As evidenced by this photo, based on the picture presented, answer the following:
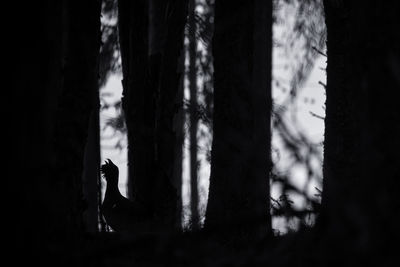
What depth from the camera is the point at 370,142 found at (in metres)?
2.25

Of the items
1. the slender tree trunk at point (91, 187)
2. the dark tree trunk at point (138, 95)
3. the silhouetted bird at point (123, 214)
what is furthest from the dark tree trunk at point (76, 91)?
the slender tree trunk at point (91, 187)

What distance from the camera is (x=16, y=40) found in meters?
2.95

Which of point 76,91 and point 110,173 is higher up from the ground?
point 76,91

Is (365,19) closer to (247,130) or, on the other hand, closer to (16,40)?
(16,40)

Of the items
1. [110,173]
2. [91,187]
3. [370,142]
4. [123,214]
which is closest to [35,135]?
[370,142]

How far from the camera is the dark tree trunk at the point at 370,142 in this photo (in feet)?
7.16

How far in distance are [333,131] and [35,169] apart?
17.6 ft

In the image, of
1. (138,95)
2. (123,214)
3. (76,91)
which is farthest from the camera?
(138,95)

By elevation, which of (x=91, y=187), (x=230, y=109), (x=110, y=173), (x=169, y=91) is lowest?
(x=110, y=173)

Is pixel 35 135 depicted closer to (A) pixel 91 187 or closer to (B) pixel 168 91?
(B) pixel 168 91

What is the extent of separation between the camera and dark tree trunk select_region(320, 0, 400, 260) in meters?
2.18

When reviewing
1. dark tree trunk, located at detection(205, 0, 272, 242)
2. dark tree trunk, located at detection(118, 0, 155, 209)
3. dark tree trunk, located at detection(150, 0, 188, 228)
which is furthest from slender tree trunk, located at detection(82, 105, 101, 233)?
dark tree trunk, located at detection(205, 0, 272, 242)

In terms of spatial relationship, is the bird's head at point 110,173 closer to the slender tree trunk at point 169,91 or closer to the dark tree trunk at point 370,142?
the slender tree trunk at point 169,91

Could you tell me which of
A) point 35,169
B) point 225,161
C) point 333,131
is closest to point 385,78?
point 35,169
